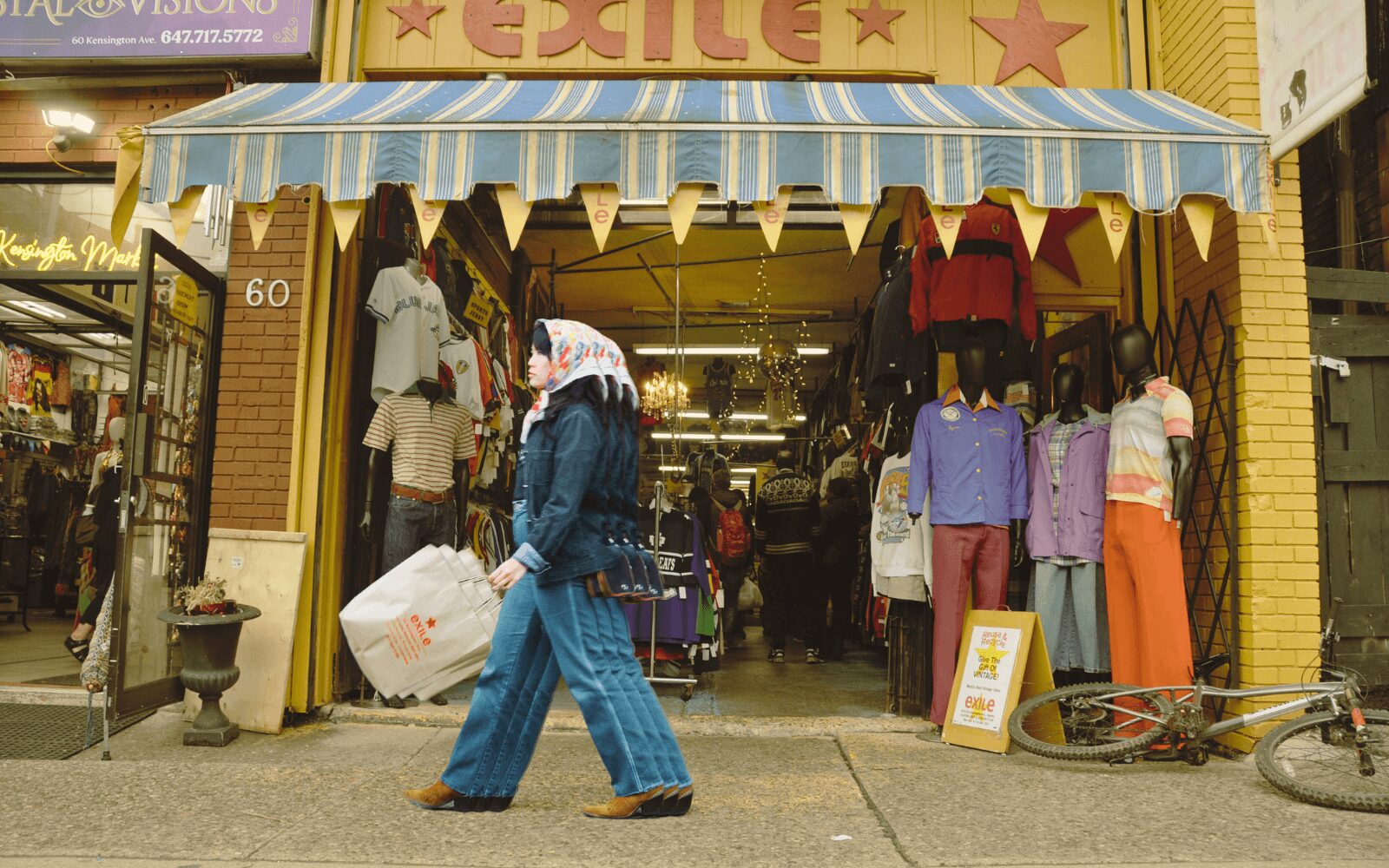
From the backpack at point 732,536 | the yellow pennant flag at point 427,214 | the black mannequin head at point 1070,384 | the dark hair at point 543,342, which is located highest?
the yellow pennant flag at point 427,214

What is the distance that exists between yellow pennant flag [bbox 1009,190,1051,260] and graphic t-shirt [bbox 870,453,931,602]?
5.27 ft

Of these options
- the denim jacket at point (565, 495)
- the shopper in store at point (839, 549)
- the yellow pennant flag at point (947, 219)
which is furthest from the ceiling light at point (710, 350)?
the denim jacket at point (565, 495)

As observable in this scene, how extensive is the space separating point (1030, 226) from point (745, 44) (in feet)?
7.90

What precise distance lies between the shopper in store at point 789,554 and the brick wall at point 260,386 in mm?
4642

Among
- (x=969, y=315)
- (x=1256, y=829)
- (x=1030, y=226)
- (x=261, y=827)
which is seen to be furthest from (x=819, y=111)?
(x=261, y=827)

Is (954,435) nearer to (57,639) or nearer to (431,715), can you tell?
(431,715)

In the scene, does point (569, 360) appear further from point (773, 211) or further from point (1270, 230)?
point (1270, 230)

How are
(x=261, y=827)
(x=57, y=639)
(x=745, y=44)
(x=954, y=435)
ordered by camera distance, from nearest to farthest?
(x=261, y=827) → (x=954, y=435) → (x=745, y=44) → (x=57, y=639)

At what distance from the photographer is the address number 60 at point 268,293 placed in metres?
6.00

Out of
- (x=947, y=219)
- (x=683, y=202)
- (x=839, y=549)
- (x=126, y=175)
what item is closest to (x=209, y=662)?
(x=126, y=175)

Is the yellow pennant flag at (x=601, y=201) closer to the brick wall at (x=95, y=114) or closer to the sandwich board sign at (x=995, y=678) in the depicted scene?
the sandwich board sign at (x=995, y=678)

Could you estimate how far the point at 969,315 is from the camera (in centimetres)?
587

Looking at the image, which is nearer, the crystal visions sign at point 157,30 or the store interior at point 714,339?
the crystal visions sign at point 157,30

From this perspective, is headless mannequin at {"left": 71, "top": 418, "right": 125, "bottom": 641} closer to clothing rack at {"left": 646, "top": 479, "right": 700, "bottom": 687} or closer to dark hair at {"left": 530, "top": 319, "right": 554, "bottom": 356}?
clothing rack at {"left": 646, "top": 479, "right": 700, "bottom": 687}
